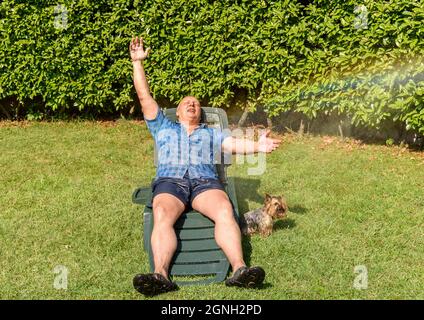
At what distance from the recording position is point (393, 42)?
7.92 meters

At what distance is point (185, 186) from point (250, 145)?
0.69m

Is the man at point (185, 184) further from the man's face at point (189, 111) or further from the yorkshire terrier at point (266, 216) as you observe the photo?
the yorkshire terrier at point (266, 216)

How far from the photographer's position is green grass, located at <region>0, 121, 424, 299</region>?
16.4 feet

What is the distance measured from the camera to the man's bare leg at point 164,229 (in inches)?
196

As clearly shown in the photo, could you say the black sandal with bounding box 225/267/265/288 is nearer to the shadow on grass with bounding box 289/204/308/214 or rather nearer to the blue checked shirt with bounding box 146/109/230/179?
the blue checked shirt with bounding box 146/109/230/179

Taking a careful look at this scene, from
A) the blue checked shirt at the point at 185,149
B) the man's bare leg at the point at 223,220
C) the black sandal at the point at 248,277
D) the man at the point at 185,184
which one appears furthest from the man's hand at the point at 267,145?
the black sandal at the point at 248,277

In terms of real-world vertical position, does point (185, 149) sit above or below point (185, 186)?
above

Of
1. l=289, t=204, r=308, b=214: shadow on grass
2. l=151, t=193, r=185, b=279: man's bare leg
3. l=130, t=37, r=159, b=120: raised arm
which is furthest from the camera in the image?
l=289, t=204, r=308, b=214: shadow on grass

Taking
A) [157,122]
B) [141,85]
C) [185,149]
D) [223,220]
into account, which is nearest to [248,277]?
[223,220]

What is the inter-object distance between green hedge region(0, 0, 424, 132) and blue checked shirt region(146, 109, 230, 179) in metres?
2.74

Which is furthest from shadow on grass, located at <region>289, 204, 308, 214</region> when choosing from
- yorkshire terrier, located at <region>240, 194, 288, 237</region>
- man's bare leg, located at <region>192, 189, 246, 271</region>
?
man's bare leg, located at <region>192, 189, 246, 271</region>

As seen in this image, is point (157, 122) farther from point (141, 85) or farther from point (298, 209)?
point (298, 209)

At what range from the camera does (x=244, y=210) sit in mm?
6562

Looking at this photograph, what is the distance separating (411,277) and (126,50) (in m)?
5.57
